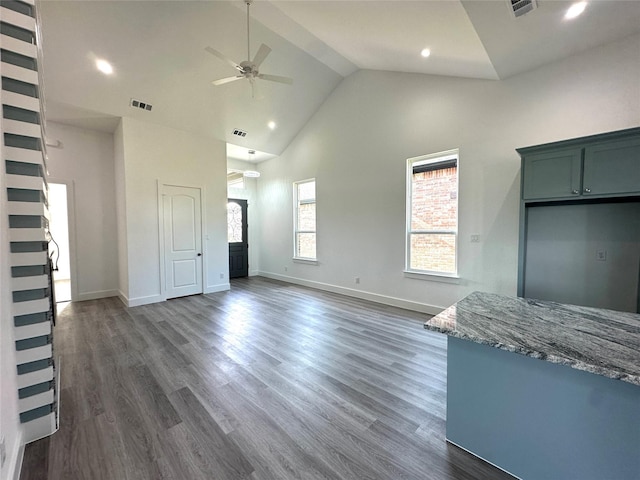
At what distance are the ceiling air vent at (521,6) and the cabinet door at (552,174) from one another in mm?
1356

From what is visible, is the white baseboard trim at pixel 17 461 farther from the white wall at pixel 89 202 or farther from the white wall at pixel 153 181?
the white wall at pixel 89 202

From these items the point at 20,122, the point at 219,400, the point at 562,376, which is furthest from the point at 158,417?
the point at 562,376

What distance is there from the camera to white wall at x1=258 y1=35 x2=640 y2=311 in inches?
115

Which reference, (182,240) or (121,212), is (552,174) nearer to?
(182,240)

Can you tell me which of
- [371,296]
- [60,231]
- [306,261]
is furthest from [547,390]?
[60,231]

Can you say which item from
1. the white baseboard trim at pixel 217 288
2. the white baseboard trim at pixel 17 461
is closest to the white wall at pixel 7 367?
the white baseboard trim at pixel 17 461

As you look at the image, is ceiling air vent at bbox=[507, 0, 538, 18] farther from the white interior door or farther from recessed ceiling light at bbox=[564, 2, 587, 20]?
the white interior door

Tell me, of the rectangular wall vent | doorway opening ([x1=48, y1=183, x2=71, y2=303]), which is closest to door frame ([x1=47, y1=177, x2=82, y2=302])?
doorway opening ([x1=48, y1=183, x2=71, y2=303])

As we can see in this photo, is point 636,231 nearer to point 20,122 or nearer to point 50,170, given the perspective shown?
point 20,122

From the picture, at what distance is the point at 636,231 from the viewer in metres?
2.63

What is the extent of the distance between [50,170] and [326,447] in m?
6.49

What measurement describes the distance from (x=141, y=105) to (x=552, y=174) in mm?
5928

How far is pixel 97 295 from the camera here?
5.34 meters

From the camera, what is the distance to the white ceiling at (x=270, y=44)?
8.28 ft
